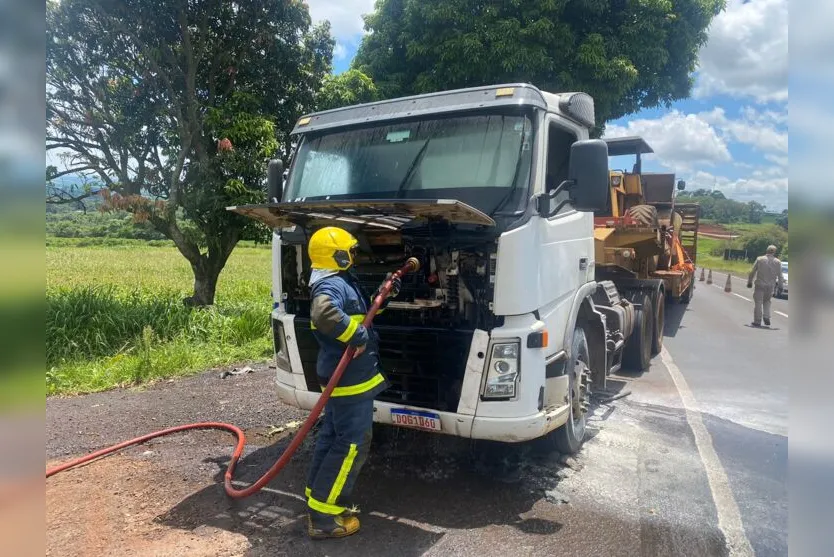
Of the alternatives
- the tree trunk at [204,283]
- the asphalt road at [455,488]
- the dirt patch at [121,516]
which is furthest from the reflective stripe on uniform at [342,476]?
the tree trunk at [204,283]

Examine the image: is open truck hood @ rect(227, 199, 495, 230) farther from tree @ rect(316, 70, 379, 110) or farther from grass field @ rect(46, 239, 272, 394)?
tree @ rect(316, 70, 379, 110)

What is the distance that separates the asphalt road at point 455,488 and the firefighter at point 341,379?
0.21 meters

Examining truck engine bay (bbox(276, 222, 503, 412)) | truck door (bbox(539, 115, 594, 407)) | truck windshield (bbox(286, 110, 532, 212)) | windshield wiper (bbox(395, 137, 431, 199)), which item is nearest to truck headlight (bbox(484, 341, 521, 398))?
truck engine bay (bbox(276, 222, 503, 412))

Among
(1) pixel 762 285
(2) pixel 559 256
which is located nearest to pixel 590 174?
(2) pixel 559 256

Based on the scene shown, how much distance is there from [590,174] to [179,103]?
297 inches

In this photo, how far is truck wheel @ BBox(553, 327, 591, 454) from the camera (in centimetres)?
405

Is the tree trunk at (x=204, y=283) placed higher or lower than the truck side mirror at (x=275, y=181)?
lower

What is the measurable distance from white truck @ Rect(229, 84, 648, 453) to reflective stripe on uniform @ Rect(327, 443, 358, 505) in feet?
1.43

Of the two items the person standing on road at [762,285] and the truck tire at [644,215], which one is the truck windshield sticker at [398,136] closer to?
the truck tire at [644,215]

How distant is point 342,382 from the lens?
3.28 meters

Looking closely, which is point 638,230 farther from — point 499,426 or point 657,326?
point 499,426

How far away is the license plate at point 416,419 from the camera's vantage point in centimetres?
348

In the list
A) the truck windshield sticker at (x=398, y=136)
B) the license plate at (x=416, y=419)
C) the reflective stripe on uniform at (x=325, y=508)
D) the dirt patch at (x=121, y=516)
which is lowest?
the dirt patch at (x=121, y=516)

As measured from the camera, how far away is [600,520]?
3.36m
